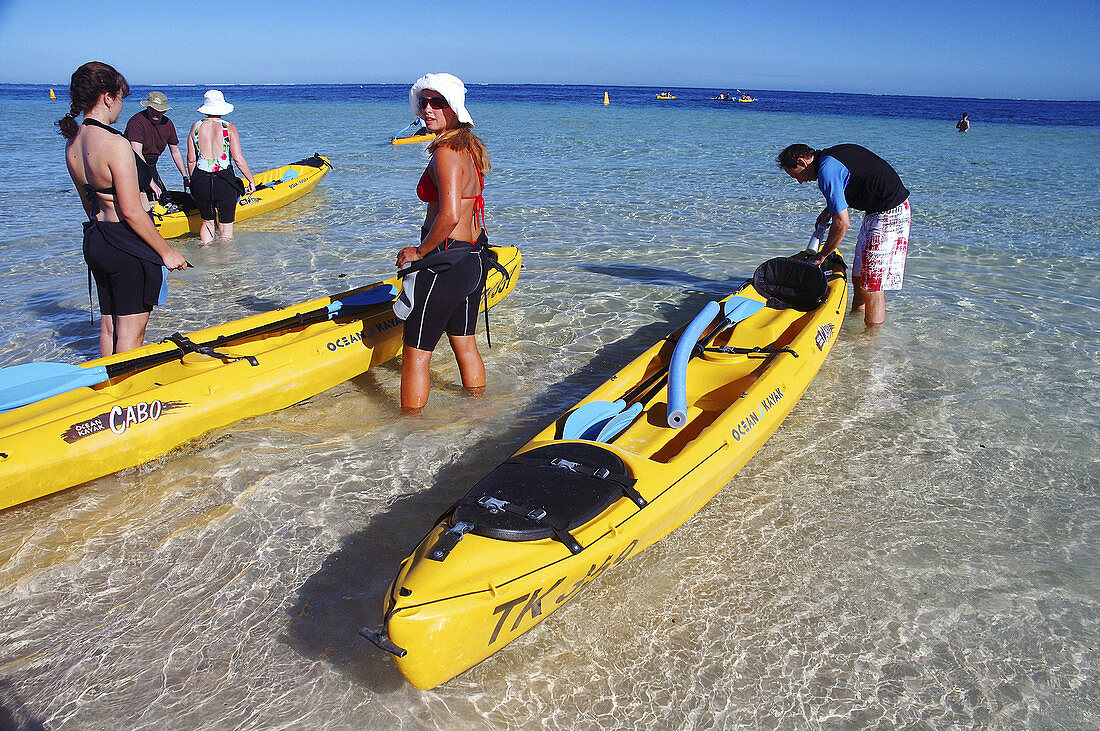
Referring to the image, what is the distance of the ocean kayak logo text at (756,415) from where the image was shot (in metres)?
3.73

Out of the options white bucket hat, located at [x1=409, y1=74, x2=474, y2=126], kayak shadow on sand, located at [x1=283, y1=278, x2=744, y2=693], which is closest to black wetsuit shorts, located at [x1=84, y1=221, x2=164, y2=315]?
white bucket hat, located at [x1=409, y1=74, x2=474, y2=126]

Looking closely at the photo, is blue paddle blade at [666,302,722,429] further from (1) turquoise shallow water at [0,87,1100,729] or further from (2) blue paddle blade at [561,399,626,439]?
(1) turquoise shallow water at [0,87,1100,729]

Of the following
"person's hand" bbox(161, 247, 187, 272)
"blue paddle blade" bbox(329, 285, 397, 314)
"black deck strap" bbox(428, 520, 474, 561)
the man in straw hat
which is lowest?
"black deck strap" bbox(428, 520, 474, 561)

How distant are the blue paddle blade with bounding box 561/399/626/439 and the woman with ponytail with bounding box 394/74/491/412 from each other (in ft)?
3.72

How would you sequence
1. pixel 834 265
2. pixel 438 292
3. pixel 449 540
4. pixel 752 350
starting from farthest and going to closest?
pixel 834 265
pixel 752 350
pixel 438 292
pixel 449 540

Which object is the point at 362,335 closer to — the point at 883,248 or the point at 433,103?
the point at 433,103

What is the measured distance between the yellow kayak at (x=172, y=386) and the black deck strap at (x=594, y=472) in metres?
2.12

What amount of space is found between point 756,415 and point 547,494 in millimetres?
1529

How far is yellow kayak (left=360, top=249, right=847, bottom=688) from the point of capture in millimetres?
2430

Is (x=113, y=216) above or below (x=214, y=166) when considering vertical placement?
below

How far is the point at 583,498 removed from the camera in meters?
2.93

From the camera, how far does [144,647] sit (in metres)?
2.83

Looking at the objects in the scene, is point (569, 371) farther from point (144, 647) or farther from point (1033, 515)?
point (144, 647)

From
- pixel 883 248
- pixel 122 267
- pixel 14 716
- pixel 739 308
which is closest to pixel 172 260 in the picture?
pixel 122 267
